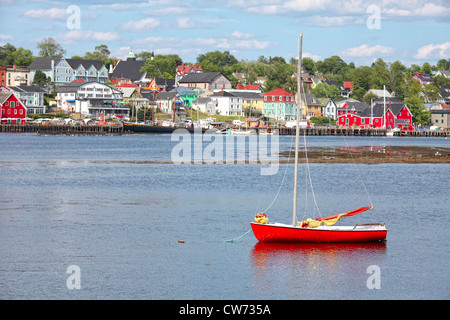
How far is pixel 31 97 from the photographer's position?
162m

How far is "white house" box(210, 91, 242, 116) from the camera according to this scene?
182 m

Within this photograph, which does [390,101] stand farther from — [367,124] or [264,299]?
[264,299]

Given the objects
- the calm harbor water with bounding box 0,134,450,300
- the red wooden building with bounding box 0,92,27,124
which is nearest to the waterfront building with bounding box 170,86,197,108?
the red wooden building with bounding box 0,92,27,124

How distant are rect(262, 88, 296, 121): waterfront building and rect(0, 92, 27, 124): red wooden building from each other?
2651 inches

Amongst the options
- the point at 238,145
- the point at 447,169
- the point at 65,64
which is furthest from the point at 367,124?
the point at 447,169

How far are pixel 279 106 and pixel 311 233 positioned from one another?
15177cm

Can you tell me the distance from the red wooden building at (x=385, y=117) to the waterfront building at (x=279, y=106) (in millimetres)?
16456

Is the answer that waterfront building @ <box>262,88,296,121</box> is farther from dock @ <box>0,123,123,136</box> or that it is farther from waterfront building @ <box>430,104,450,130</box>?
dock @ <box>0,123,123,136</box>

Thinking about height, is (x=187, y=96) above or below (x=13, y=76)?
below

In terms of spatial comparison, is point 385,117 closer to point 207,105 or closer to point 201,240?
point 207,105

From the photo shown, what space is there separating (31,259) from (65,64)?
565ft

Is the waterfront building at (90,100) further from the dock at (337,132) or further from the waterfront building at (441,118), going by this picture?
the waterfront building at (441,118)

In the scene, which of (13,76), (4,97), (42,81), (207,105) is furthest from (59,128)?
(13,76)

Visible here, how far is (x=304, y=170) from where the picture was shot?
70.4 metres
